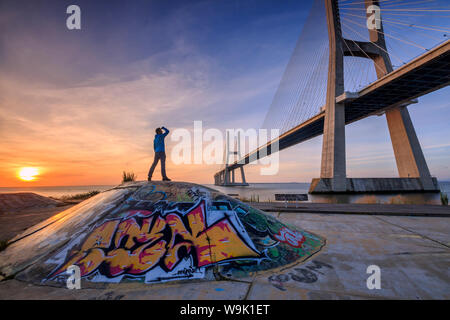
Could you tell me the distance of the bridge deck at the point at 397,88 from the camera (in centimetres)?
2488

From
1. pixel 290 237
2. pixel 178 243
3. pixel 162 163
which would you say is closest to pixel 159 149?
pixel 162 163

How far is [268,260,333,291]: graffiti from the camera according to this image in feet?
13.4

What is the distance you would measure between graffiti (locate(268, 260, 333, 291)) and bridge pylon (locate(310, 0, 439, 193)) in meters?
30.1

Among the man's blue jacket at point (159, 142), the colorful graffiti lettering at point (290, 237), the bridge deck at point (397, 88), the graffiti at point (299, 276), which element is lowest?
the graffiti at point (299, 276)

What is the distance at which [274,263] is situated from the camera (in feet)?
16.3

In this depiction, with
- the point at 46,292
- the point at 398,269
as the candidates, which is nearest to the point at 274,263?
the point at 398,269

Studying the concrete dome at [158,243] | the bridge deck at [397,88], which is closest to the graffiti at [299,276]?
the concrete dome at [158,243]

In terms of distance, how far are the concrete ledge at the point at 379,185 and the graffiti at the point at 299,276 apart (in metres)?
30.1

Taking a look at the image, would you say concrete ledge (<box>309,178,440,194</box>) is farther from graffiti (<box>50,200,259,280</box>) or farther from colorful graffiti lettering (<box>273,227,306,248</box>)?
graffiti (<box>50,200,259,280</box>)

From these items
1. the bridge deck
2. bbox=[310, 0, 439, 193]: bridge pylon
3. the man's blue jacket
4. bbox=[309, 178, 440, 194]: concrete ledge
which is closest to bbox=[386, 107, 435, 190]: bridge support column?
bbox=[310, 0, 439, 193]: bridge pylon

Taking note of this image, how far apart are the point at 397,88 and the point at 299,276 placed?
3895 centimetres

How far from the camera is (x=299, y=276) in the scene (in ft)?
14.3

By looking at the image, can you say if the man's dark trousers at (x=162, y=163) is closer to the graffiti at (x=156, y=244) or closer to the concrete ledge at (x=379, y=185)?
the graffiti at (x=156, y=244)

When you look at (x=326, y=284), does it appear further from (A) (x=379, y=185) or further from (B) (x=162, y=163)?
(A) (x=379, y=185)
